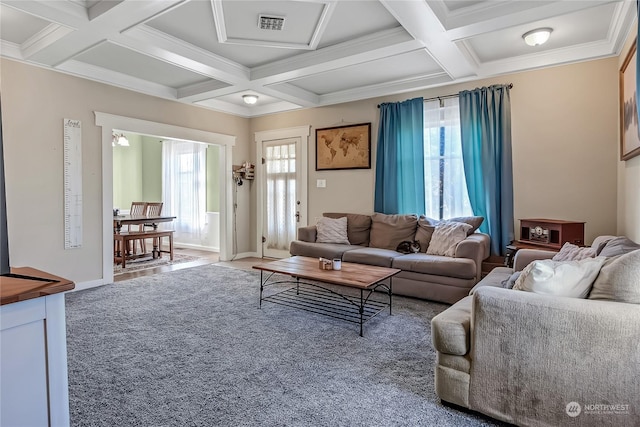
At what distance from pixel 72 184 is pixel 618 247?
528 centimetres

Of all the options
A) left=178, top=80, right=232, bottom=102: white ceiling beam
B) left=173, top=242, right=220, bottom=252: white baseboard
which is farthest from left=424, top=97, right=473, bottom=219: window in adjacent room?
left=173, top=242, right=220, bottom=252: white baseboard

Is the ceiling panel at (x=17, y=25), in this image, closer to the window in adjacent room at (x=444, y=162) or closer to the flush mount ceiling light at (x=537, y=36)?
the window in adjacent room at (x=444, y=162)

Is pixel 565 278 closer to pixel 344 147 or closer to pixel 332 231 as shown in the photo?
pixel 332 231

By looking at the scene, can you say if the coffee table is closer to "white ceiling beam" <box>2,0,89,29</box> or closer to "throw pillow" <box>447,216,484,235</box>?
"throw pillow" <box>447,216,484,235</box>

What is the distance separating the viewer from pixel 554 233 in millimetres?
3521

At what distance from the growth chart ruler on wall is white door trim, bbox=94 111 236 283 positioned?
0.90 feet

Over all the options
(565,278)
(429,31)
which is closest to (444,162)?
(429,31)

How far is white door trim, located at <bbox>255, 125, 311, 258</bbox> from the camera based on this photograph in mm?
5926

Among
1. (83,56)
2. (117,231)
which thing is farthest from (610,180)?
(117,231)

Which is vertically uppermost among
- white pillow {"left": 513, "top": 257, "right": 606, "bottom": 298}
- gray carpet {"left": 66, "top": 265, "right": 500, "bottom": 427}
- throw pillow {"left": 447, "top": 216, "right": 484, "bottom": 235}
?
throw pillow {"left": 447, "top": 216, "right": 484, "bottom": 235}

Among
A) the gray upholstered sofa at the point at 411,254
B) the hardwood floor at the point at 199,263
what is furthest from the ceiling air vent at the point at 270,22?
the hardwood floor at the point at 199,263

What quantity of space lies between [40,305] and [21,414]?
34cm

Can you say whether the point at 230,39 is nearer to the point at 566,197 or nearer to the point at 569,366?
the point at 569,366

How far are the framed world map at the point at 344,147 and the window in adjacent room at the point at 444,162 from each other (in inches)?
36.1
